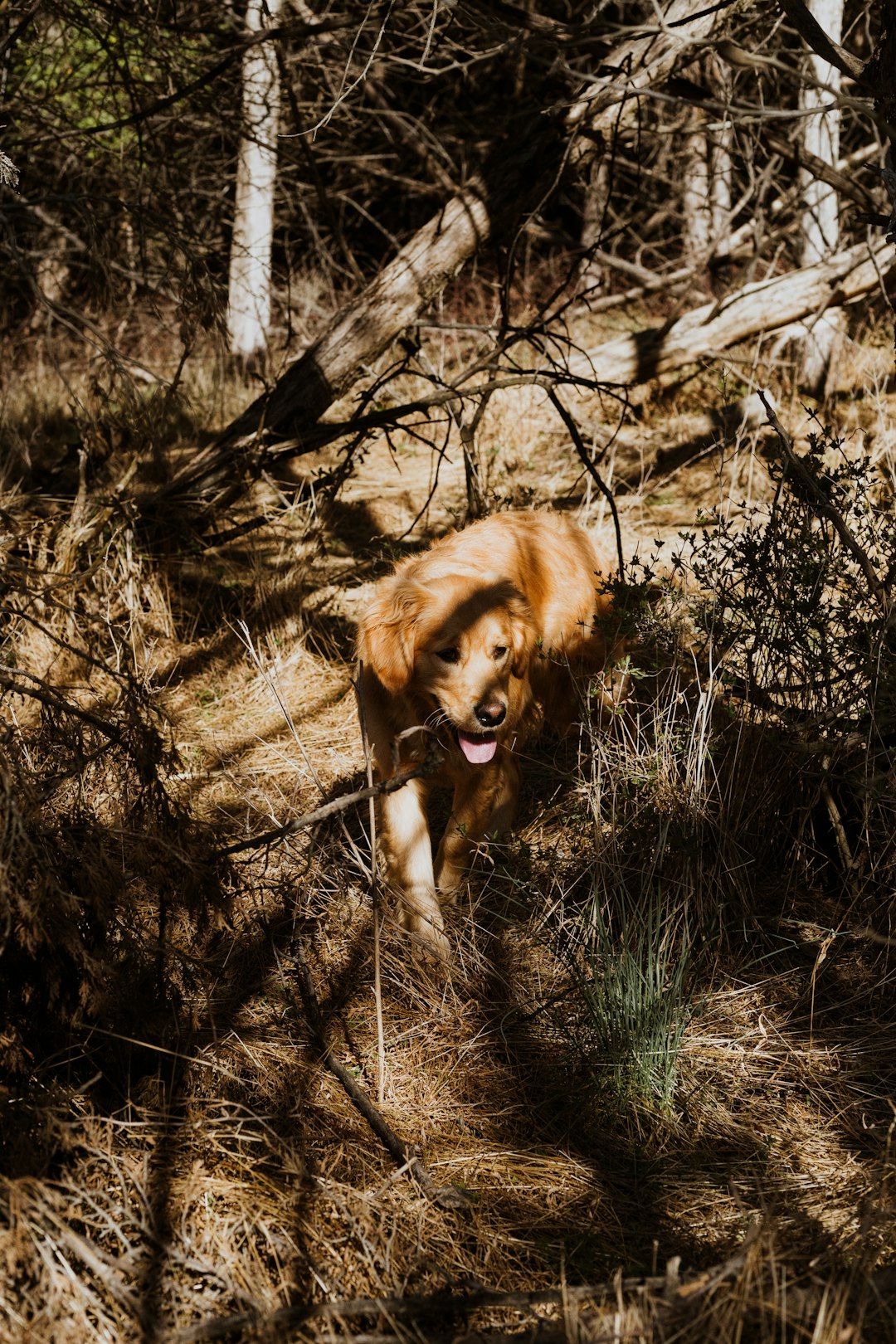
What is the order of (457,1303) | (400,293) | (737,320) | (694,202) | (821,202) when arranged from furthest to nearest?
(694,202) → (821,202) → (737,320) → (400,293) → (457,1303)

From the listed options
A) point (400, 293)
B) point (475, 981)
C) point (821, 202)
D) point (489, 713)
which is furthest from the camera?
point (821, 202)

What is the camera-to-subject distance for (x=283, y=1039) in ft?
10.7

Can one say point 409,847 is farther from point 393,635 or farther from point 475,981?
point 393,635

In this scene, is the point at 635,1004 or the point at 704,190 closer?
the point at 635,1004

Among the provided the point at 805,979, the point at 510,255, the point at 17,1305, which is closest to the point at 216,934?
the point at 17,1305

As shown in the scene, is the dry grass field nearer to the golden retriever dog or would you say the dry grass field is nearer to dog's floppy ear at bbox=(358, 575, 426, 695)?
the golden retriever dog

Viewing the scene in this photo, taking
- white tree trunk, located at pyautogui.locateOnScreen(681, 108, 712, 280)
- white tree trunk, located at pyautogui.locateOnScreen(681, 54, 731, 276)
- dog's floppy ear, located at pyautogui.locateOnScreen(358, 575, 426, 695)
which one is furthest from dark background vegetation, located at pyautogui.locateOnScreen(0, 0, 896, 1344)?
white tree trunk, located at pyautogui.locateOnScreen(681, 108, 712, 280)

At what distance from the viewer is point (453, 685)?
3707 millimetres

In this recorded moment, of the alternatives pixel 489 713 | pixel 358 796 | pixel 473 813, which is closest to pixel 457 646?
pixel 489 713

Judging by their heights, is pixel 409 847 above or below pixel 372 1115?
above

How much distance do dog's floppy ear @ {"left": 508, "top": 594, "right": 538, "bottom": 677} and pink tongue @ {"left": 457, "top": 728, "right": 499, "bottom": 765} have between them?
0.30 meters

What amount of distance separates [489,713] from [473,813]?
0.49m

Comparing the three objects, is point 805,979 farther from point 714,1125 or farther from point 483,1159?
point 483,1159

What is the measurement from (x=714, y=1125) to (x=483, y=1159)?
606 millimetres
